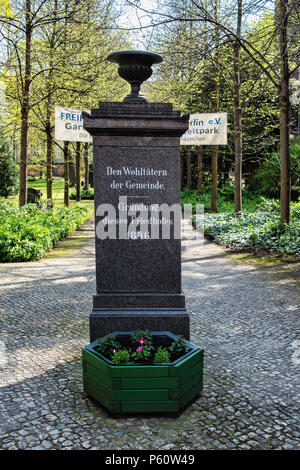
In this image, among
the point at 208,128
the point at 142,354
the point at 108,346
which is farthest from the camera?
the point at 208,128

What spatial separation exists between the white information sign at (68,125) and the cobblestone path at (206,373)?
5630 mm

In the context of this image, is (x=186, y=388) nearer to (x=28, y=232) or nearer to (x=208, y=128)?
(x=28, y=232)

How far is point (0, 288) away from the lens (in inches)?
298

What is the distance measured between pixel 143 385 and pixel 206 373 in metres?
1.16

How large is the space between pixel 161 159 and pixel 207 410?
265cm

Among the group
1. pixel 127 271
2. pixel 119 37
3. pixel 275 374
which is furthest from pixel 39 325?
pixel 119 37

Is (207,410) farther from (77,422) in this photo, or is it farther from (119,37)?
(119,37)

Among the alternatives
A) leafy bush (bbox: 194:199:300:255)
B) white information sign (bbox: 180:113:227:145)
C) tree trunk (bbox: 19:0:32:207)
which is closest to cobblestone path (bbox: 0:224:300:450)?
leafy bush (bbox: 194:199:300:255)

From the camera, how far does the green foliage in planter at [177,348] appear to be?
3697 mm

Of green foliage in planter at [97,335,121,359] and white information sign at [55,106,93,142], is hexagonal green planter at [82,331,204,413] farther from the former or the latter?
white information sign at [55,106,93,142]

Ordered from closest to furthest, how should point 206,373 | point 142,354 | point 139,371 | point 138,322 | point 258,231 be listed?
point 139,371, point 142,354, point 206,373, point 138,322, point 258,231

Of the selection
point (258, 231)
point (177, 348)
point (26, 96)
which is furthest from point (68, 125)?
point (177, 348)

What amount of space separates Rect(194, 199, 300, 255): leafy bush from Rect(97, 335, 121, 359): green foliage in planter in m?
7.63

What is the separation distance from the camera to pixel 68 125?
39.5 feet
